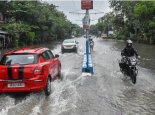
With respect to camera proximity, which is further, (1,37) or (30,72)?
(1,37)

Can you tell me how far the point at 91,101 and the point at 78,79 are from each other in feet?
16.1

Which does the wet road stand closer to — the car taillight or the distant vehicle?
the car taillight

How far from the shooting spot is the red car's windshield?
12.2 metres

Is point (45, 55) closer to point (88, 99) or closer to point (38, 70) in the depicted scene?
point (38, 70)

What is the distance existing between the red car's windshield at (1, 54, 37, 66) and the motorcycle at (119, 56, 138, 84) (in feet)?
14.3

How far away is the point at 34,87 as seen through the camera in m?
11.6

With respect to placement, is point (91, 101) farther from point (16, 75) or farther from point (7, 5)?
point (7, 5)

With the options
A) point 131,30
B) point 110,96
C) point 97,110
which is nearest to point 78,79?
point 110,96

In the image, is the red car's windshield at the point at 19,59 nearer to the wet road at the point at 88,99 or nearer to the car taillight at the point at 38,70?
the car taillight at the point at 38,70

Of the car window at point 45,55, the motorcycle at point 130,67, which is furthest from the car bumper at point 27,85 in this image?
the motorcycle at point 130,67

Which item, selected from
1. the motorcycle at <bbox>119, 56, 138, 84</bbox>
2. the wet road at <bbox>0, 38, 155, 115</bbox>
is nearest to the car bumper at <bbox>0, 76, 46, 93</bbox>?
the wet road at <bbox>0, 38, 155, 115</bbox>

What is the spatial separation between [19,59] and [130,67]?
487cm

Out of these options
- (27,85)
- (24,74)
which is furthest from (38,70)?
(27,85)

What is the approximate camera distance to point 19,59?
1227 cm
